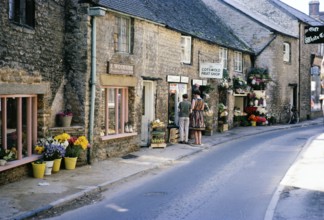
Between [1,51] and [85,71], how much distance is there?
343cm

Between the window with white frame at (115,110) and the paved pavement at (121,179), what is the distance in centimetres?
102

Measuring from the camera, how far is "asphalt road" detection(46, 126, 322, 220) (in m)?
8.52

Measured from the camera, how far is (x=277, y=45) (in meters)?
30.9

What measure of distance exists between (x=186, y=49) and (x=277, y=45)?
1186 cm

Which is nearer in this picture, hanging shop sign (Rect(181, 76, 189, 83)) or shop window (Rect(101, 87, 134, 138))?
shop window (Rect(101, 87, 134, 138))

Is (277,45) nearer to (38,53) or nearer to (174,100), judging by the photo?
(174,100)

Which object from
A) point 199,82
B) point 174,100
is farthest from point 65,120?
point 199,82

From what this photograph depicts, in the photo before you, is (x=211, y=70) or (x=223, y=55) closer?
(x=211, y=70)

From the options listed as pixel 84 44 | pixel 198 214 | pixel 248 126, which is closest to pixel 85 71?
pixel 84 44

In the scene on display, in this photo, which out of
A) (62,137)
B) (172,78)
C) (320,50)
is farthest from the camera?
(320,50)

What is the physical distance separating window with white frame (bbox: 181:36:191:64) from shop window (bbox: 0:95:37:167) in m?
9.80

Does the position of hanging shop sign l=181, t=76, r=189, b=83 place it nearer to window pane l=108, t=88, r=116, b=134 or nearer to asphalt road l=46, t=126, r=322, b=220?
asphalt road l=46, t=126, r=322, b=220

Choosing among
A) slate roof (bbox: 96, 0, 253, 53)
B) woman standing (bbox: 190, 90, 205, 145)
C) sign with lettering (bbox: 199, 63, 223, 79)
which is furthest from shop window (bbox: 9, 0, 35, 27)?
sign with lettering (bbox: 199, 63, 223, 79)

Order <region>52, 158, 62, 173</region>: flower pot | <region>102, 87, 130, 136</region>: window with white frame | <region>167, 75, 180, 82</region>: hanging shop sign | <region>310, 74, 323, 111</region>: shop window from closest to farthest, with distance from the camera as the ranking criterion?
1. <region>52, 158, 62, 173</region>: flower pot
2. <region>102, 87, 130, 136</region>: window with white frame
3. <region>167, 75, 180, 82</region>: hanging shop sign
4. <region>310, 74, 323, 111</region>: shop window
